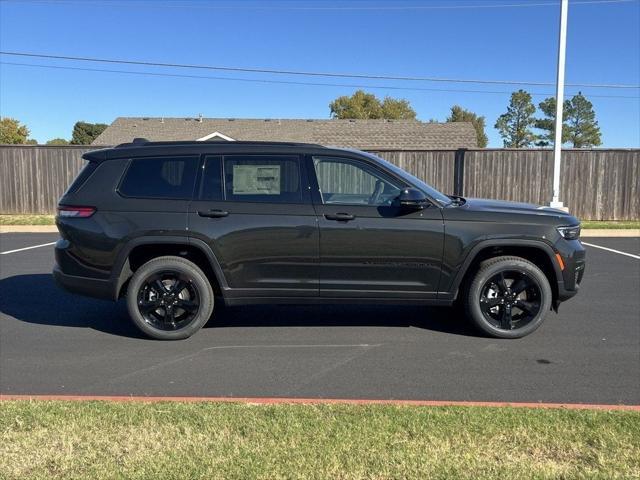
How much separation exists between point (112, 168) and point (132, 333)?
1.70 meters

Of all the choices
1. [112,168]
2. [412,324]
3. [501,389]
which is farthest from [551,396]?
[112,168]

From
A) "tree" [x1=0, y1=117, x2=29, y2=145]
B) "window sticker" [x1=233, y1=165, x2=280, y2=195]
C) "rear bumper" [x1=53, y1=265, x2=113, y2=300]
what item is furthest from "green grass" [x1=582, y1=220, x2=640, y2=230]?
"tree" [x1=0, y1=117, x2=29, y2=145]

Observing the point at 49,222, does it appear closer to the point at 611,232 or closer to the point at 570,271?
the point at 570,271

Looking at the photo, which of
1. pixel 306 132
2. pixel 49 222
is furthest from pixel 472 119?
pixel 49 222

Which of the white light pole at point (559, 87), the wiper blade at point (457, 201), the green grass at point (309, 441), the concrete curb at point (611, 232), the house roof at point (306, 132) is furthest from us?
the house roof at point (306, 132)

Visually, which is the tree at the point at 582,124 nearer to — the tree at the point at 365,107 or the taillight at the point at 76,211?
the tree at the point at 365,107

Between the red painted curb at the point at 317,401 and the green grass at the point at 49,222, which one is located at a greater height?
the green grass at the point at 49,222

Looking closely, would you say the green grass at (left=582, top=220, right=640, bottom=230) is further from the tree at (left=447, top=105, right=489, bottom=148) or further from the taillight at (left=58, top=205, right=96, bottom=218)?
the tree at (left=447, top=105, right=489, bottom=148)

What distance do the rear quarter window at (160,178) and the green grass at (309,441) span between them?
2.27 meters

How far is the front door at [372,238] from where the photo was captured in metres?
5.41

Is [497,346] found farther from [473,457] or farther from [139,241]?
[139,241]

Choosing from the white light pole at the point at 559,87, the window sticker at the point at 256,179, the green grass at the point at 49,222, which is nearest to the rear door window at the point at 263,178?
the window sticker at the point at 256,179

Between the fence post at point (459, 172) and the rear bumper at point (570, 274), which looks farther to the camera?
the fence post at point (459, 172)

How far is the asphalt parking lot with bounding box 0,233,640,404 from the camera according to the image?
4410 mm
